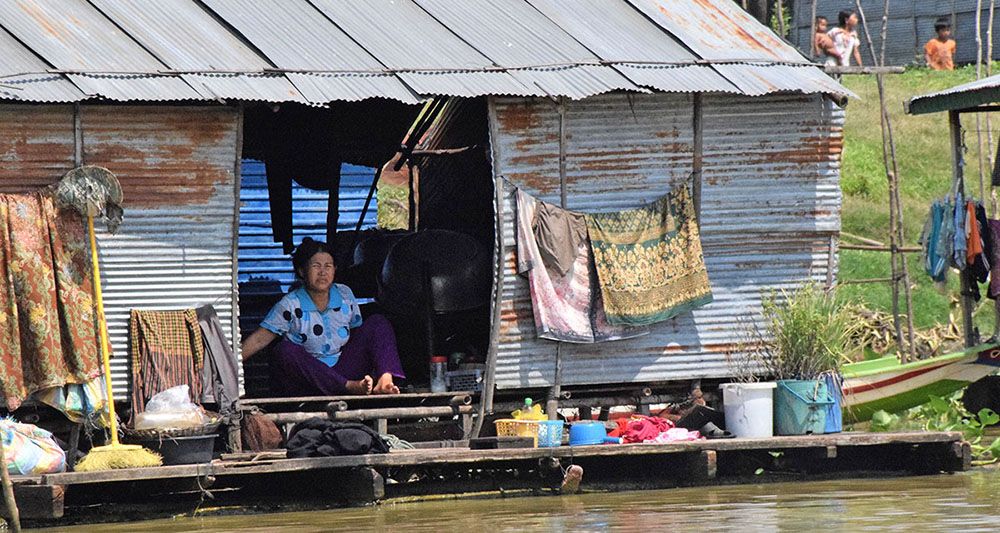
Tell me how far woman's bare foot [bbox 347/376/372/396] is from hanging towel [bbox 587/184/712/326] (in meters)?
1.69

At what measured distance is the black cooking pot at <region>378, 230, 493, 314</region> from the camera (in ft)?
36.0

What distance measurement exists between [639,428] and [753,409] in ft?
2.55

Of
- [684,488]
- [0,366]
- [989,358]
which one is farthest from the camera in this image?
[989,358]

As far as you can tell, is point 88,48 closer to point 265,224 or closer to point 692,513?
point 265,224

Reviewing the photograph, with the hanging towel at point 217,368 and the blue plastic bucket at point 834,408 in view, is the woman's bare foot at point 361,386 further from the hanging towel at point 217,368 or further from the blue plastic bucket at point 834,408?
the blue plastic bucket at point 834,408

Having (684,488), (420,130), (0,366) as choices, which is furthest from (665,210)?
(0,366)

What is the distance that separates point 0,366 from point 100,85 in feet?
5.71

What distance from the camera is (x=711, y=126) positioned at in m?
10.9

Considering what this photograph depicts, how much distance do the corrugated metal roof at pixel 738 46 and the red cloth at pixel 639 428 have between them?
7.64ft

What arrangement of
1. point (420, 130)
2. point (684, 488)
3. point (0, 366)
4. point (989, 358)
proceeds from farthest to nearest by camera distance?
1. point (420, 130)
2. point (989, 358)
3. point (684, 488)
4. point (0, 366)

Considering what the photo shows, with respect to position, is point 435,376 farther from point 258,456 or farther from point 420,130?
point 420,130

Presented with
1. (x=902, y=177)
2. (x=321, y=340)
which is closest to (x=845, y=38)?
(x=902, y=177)

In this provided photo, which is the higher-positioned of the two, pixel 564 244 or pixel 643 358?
pixel 564 244

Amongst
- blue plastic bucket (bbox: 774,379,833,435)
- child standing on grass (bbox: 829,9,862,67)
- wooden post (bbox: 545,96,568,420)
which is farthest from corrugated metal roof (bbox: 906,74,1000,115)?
child standing on grass (bbox: 829,9,862,67)
